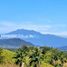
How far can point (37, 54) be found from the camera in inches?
7087

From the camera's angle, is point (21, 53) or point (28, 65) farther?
point (28, 65)

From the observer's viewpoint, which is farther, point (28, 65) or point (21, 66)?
point (28, 65)

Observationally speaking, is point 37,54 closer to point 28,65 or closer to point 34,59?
point 34,59

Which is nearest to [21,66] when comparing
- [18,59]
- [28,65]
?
[18,59]

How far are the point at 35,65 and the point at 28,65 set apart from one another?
1407cm

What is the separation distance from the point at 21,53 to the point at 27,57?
4730 millimetres

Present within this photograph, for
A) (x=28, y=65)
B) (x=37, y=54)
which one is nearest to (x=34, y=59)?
(x=37, y=54)

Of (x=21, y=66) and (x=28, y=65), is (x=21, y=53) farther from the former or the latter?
(x=28, y=65)

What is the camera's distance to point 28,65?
197125 millimetres

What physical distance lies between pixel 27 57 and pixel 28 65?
695 inches

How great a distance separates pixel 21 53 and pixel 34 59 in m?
8.48

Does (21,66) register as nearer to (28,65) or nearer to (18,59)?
(18,59)

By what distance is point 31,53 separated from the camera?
606 ft

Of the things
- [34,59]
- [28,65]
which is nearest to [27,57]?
[34,59]
